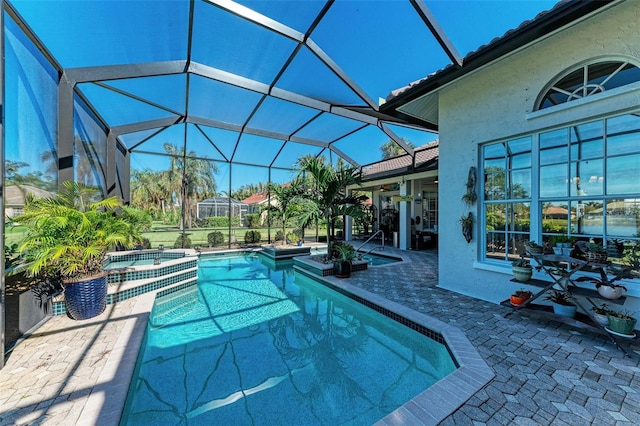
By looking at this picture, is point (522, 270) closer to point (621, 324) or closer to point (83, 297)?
point (621, 324)

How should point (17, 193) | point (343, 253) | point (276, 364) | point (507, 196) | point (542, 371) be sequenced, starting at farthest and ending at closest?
1. point (343, 253)
2. point (507, 196)
3. point (17, 193)
4. point (276, 364)
5. point (542, 371)

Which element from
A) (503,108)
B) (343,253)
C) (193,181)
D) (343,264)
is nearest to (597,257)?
(503,108)

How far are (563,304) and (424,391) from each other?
2.81 meters

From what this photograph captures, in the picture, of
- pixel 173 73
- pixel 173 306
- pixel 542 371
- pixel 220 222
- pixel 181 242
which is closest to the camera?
pixel 542 371

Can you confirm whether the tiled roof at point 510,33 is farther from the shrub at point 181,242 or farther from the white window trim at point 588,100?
the shrub at point 181,242

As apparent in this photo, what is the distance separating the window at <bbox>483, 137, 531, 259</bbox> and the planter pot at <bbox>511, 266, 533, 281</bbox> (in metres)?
0.57

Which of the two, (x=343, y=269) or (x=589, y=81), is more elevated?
(x=589, y=81)

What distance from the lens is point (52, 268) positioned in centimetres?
403

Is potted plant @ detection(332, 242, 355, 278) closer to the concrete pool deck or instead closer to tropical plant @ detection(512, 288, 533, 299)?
the concrete pool deck

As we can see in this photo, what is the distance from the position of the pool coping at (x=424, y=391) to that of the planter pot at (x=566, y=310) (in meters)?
1.48

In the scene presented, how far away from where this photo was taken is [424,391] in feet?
7.88

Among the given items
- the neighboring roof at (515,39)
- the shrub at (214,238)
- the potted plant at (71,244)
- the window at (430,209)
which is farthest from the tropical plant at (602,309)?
the shrub at (214,238)

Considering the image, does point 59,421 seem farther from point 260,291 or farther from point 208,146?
point 208,146

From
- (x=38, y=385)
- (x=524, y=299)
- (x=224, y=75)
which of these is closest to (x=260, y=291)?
(x=38, y=385)
